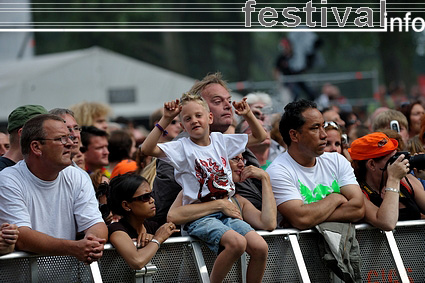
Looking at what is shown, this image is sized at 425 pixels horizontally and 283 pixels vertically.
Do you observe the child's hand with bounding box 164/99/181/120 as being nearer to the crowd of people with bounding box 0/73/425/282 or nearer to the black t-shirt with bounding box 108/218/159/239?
the crowd of people with bounding box 0/73/425/282

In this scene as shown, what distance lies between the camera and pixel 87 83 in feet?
55.7

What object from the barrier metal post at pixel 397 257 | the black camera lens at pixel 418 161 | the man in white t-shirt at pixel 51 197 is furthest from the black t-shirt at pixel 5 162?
the black camera lens at pixel 418 161

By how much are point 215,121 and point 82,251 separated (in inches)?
75.9

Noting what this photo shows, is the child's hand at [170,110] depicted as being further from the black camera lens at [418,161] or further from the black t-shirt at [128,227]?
the black camera lens at [418,161]

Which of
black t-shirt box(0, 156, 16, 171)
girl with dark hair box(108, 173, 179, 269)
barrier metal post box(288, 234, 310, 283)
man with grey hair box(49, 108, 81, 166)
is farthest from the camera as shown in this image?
man with grey hair box(49, 108, 81, 166)

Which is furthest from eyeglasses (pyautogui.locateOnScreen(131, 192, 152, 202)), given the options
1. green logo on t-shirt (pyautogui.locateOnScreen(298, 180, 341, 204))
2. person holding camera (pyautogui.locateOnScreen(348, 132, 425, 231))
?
person holding camera (pyautogui.locateOnScreen(348, 132, 425, 231))

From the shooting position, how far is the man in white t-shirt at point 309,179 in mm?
5176

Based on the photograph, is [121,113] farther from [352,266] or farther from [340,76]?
[352,266]

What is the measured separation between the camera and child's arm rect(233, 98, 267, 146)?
532 centimetres

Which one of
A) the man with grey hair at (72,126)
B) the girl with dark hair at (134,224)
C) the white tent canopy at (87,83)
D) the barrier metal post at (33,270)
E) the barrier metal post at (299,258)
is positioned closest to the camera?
the barrier metal post at (33,270)

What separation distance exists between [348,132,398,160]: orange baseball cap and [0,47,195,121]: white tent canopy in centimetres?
1112

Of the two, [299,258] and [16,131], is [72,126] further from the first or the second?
[299,258]

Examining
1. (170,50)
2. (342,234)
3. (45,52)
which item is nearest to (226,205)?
(342,234)

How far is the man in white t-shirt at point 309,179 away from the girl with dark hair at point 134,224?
0.94 m
